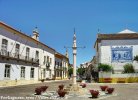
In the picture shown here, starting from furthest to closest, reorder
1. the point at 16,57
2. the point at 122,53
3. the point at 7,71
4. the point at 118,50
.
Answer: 1. the point at 118,50
2. the point at 122,53
3. the point at 16,57
4. the point at 7,71

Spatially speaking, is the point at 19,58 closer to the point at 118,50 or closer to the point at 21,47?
the point at 21,47

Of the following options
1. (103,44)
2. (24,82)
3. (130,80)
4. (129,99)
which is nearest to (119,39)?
(103,44)

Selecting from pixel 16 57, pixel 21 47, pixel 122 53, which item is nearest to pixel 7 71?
pixel 16 57

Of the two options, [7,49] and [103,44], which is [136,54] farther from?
[7,49]

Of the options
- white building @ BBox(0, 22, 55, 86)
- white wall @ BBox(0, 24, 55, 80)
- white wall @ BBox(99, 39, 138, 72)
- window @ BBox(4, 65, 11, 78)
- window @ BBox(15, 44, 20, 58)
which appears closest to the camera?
white building @ BBox(0, 22, 55, 86)

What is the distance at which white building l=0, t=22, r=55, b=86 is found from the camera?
33969mm

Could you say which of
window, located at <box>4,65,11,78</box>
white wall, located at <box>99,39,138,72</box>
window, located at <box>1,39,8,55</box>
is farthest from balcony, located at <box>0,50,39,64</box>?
white wall, located at <box>99,39,138,72</box>

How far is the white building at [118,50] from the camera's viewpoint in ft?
171

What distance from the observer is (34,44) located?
46.2 meters

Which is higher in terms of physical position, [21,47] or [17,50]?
[21,47]

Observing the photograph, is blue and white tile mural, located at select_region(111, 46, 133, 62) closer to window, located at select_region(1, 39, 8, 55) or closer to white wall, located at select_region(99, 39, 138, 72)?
white wall, located at select_region(99, 39, 138, 72)

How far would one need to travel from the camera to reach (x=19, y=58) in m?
38.6

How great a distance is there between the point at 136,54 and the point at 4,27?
1195 inches

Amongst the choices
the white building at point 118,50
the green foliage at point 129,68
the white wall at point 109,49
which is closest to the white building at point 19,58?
the white wall at point 109,49
